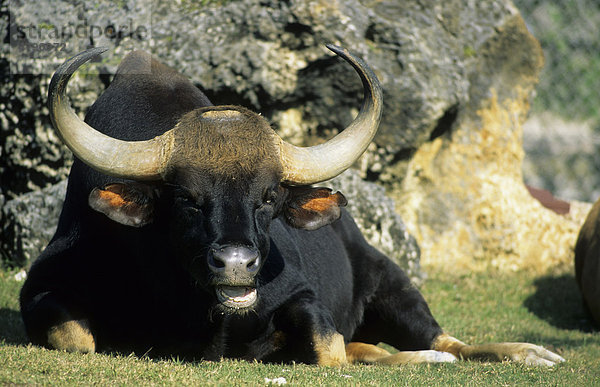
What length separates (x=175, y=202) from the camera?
4.82m

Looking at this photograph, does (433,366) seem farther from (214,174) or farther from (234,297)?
(214,174)

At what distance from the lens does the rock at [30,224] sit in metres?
8.02

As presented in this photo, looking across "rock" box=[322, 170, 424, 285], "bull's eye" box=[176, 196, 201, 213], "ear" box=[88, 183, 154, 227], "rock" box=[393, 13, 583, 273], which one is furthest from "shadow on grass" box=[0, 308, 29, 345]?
"rock" box=[393, 13, 583, 273]

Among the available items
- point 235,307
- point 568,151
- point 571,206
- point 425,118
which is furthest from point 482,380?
point 568,151

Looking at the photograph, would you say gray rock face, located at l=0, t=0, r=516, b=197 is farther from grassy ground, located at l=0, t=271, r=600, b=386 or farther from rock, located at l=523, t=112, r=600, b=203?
rock, located at l=523, t=112, r=600, b=203

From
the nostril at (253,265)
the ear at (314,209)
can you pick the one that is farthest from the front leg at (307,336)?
the nostril at (253,265)

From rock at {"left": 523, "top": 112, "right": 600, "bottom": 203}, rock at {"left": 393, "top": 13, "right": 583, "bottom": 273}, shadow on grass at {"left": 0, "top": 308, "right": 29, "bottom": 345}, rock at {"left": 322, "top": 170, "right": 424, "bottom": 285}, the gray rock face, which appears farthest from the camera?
rock at {"left": 523, "top": 112, "right": 600, "bottom": 203}

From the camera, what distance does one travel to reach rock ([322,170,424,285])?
8.96m

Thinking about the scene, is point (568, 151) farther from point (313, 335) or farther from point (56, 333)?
point (56, 333)

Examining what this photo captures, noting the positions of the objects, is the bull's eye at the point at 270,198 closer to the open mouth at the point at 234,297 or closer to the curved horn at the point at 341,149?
the curved horn at the point at 341,149

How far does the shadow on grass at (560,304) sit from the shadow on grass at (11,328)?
199 inches

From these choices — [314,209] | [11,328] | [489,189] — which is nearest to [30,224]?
[11,328]

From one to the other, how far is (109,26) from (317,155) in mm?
4317

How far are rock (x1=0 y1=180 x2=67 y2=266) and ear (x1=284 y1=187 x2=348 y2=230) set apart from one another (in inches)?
140
